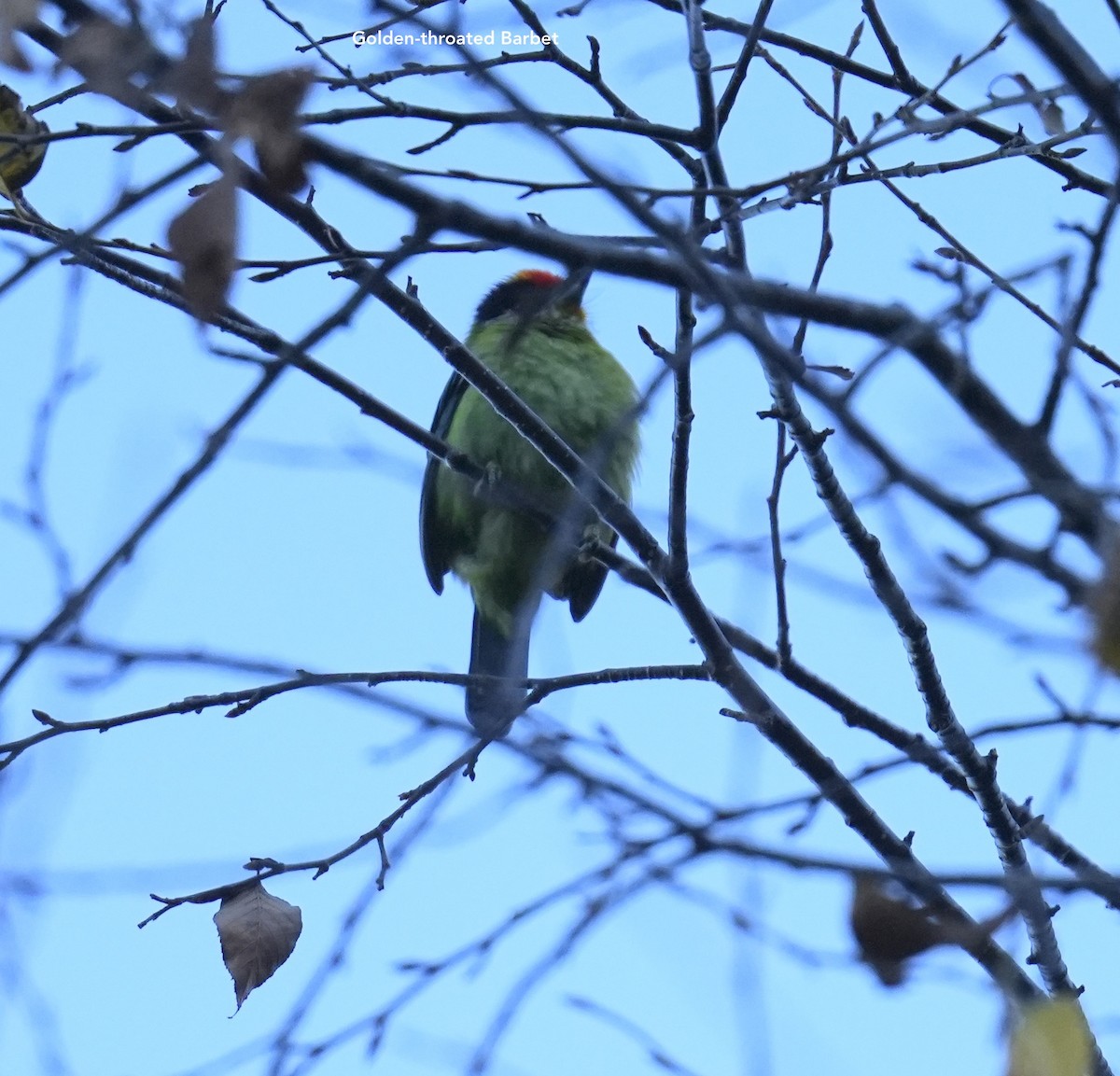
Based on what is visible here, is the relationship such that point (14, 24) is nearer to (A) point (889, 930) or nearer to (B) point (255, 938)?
(A) point (889, 930)

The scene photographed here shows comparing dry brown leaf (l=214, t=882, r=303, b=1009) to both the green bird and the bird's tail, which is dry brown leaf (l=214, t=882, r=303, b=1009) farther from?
the green bird

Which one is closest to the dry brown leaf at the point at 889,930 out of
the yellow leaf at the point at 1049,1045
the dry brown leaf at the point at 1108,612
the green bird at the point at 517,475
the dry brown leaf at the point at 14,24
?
the yellow leaf at the point at 1049,1045

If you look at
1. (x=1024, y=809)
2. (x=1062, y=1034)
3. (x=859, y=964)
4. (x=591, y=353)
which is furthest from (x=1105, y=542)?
(x=591, y=353)

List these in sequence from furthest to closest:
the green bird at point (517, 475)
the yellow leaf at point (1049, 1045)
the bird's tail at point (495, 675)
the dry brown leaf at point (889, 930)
A: the green bird at point (517, 475) < the bird's tail at point (495, 675) < the dry brown leaf at point (889, 930) < the yellow leaf at point (1049, 1045)

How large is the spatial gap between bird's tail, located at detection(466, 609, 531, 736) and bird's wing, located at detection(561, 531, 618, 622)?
0.29m

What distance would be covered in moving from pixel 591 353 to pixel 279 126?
3.95m

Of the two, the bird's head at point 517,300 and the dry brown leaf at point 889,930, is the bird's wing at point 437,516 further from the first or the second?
the dry brown leaf at point 889,930

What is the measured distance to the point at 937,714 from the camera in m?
2.91

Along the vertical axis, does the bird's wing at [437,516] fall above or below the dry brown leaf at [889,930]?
above

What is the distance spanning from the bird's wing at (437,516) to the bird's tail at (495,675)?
0.27 metres

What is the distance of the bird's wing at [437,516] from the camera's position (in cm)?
521

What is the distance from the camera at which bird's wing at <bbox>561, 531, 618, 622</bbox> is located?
5.11m

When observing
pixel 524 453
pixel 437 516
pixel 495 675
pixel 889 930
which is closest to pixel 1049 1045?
pixel 889 930

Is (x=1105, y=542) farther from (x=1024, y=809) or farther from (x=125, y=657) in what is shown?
(x=1024, y=809)
